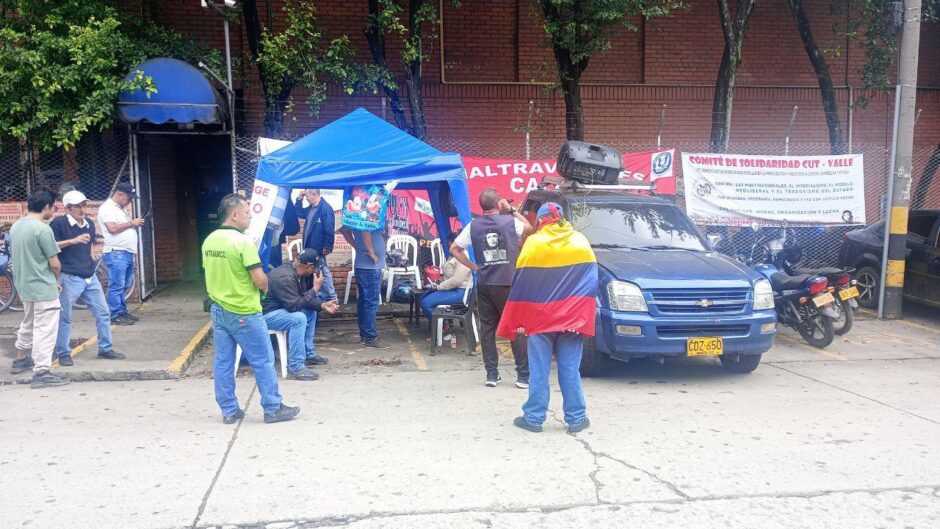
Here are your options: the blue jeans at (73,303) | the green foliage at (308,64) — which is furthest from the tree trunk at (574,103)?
the blue jeans at (73,303)

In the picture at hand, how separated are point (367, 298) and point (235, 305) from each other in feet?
10.1

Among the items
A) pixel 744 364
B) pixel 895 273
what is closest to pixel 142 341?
pixel 744 364

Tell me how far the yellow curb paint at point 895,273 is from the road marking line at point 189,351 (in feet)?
30.7

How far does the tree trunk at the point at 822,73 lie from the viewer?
1308 cm

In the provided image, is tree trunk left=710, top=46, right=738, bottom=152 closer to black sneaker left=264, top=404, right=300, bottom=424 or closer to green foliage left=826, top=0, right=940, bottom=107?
green foliage left=826, top=0, right=940, bottom=107

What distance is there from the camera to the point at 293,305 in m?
7.34

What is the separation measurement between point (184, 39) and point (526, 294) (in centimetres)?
899

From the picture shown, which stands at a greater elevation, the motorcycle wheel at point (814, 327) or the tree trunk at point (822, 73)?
the tree trunk at point (822, 73)

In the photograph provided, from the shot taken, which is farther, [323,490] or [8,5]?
[8,5]

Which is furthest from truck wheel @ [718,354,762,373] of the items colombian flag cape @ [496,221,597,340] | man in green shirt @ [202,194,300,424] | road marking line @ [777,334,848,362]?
man in green shirt @ [202,194,300,424]

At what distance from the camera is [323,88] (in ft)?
39.5

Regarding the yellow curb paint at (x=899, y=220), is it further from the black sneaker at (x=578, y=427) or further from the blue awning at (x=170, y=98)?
the blue awning at (x=170, y=98)

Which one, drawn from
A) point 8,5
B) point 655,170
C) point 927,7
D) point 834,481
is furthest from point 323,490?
point 927,7

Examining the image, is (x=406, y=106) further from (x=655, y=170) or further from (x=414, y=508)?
(x=414, y=508)
